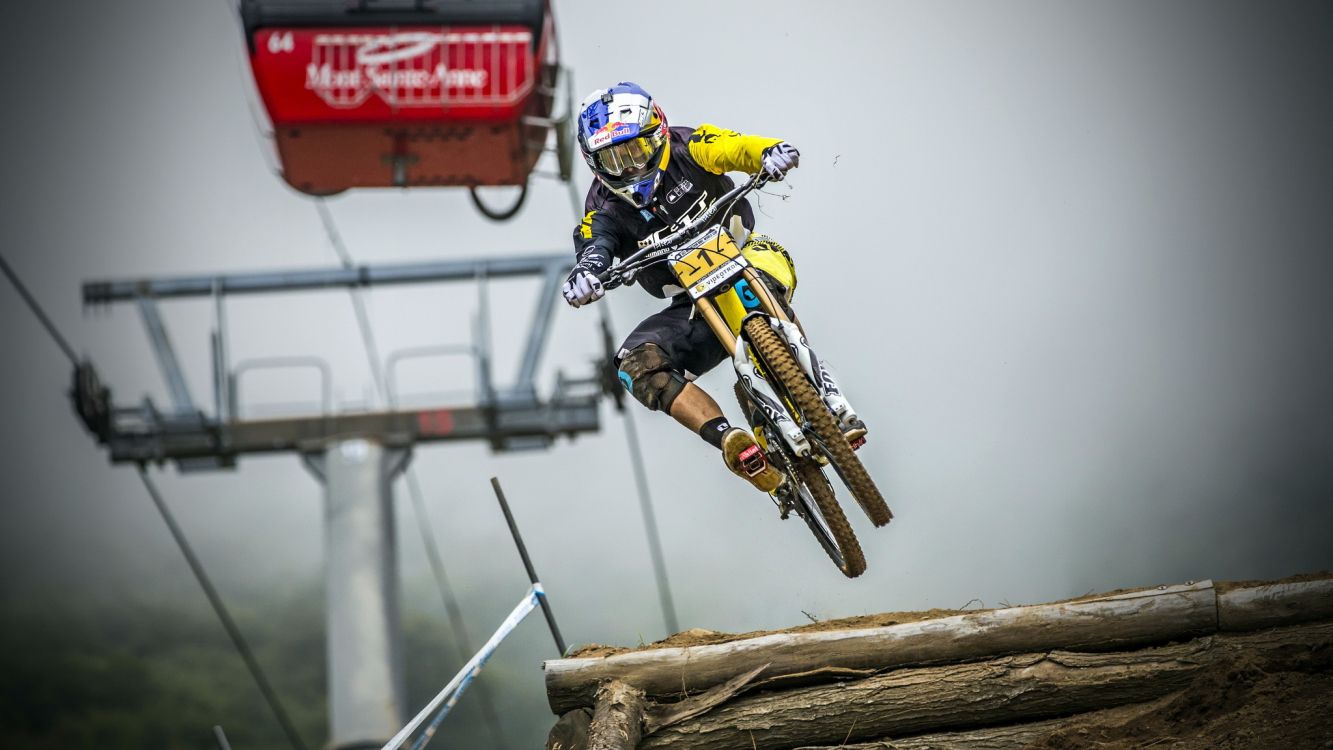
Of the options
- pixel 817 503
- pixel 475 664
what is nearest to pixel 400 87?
pixel 817 503

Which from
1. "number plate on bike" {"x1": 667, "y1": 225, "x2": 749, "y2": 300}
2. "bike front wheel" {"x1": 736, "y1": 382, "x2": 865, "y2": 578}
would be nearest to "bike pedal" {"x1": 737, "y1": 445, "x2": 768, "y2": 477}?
"bike front wheel" {"x1": 736, "y1": 382, "x2": 865, "y2": 578}

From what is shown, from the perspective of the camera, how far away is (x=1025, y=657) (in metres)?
9.28

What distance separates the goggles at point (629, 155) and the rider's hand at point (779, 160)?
717 millimetres

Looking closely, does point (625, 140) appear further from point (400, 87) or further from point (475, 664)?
point (400, 87)

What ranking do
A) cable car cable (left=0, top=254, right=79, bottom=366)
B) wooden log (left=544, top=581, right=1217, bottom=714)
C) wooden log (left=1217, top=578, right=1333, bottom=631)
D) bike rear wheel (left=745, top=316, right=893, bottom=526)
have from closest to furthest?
1. wooden log (left=1217, top=578, right=1333, bottom=631)
2. wooden log (left=544, top=581, right=1217, bottom=714)
3. bike rear wheel (left=745, top=316, right=893, bottom=526)
4. cable car cable (left=0, top=254, right=79, bottom=366)

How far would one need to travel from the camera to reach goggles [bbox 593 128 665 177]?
10.3 m

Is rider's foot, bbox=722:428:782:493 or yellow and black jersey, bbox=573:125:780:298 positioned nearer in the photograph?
rider's foot, bbox=722:428:782:493

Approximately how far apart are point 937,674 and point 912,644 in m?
0.21

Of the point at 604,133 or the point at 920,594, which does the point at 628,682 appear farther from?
the point at 920,594

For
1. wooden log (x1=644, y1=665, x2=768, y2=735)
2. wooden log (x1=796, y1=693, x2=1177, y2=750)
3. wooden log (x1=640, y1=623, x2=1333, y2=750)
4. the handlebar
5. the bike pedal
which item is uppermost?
the handlebar

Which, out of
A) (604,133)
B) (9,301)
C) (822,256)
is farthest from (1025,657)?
(9,301)

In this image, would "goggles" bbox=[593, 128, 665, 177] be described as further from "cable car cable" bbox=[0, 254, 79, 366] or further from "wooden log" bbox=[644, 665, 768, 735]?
"cable car cable" bbox=[0, 254, 79, 366]

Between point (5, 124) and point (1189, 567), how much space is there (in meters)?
35.2

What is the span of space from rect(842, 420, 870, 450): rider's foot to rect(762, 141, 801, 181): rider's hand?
1.58 m
